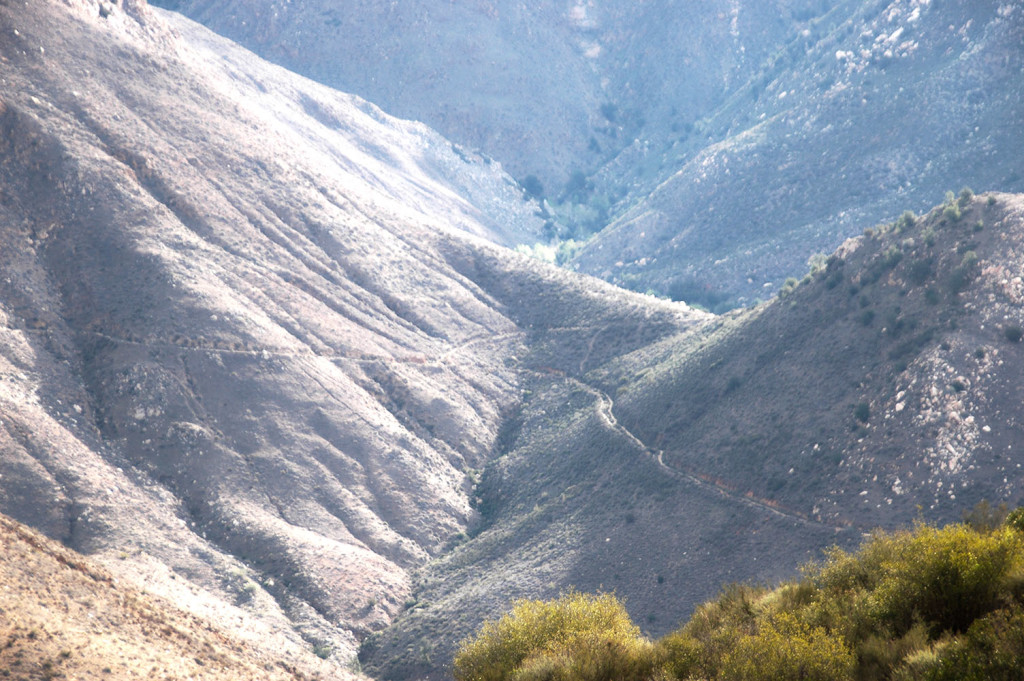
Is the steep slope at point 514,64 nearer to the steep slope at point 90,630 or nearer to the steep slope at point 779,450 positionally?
the steep slope at point 779,450

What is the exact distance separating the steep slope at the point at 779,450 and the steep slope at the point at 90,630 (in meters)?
10.1

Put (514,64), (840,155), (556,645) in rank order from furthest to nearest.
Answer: (514,64), (840,155), (556,645)

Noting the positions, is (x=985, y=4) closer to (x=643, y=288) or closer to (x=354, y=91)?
(x=643, y=288)

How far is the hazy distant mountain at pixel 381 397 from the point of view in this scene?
37.9m

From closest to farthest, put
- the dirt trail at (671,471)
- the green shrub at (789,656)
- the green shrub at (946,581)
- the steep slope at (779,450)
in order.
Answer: the green shrub at (946,581) → the green shrub at (789,656) → the steep slope at (779,450) → the dirt trail at (671,471)

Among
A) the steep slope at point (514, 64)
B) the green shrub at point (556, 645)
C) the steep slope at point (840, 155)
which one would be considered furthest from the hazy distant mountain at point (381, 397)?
the steep slope at point (514, 64)

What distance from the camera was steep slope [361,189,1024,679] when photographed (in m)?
36.9

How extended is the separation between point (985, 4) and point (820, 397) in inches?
2587

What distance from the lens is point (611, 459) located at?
4834 cm

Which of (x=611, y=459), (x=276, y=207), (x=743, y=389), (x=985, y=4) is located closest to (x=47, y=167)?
(x=276, y=207)

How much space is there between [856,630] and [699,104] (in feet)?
398

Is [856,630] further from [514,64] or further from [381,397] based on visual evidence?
[514,64]

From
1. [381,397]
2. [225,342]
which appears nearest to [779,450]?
[381,397]

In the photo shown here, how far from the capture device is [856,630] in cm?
1683
